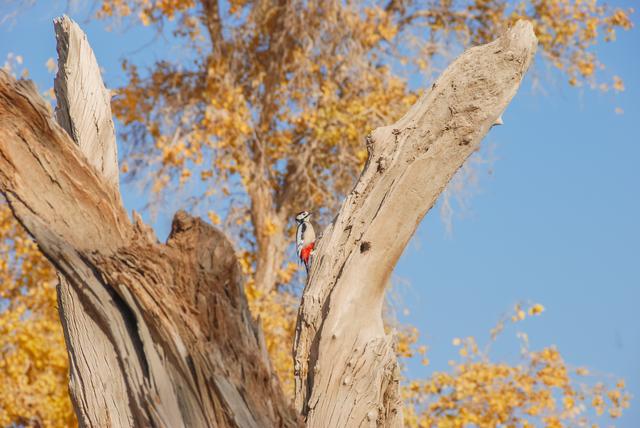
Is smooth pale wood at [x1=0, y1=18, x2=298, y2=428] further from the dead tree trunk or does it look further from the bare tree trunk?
the bare tree trunk

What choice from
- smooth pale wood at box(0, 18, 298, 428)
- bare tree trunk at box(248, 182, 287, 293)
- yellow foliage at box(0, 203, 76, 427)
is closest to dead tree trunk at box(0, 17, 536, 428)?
smooth pale wood at box(0, 18, 298, 428)

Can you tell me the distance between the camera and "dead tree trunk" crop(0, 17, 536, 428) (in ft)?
12.9

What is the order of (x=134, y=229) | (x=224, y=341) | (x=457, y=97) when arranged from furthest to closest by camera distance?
(x=457, y=97) < (x=134, y=229) < (x=224, y=341)

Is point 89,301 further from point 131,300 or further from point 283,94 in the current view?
point 283,94

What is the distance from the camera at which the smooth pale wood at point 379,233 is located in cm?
457

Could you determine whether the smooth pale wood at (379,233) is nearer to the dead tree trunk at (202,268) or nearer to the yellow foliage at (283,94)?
the dead tree trunk at (202,268)

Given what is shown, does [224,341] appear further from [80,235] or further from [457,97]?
[457,97]

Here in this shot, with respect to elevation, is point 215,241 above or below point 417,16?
below

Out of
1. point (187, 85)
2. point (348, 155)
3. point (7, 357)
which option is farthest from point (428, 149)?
point (187, 85)

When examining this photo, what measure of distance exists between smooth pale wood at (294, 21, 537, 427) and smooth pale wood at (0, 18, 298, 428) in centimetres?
64

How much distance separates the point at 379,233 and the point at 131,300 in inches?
56.6

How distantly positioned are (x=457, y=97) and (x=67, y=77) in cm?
229

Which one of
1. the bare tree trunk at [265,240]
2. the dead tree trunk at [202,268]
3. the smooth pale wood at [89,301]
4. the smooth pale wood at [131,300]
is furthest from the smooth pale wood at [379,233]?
the bare tree trunk at [265,240]

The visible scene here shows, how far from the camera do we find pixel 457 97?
16.3 feet
